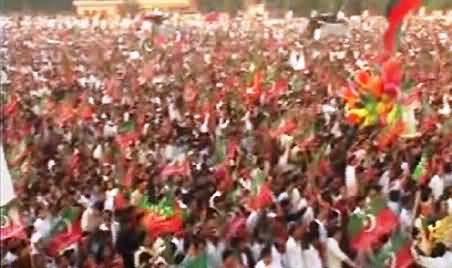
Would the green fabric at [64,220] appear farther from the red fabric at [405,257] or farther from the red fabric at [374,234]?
the red fabric at [405,257]

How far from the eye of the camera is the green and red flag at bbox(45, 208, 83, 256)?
3.09 metres

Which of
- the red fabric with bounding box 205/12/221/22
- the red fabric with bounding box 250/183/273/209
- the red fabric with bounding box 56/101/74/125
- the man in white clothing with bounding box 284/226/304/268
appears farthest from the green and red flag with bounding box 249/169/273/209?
the red fabric with bounding box 56/101/74/125

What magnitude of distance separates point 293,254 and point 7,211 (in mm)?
802

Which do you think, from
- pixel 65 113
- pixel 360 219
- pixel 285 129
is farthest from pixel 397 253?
pixel 65 113

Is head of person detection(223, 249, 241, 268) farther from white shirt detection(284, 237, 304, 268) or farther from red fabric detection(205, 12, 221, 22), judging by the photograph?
red fabric detection(205, 12, 221, 22)

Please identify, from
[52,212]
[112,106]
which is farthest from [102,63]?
[52,212]

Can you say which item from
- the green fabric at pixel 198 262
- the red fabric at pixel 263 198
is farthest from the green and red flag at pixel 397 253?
the green fabric at pixel 198 262

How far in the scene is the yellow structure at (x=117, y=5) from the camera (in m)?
3.08

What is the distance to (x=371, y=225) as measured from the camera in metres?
2.98

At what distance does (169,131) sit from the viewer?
10.3 feet

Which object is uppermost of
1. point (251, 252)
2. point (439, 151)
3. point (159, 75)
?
point (159, 75)

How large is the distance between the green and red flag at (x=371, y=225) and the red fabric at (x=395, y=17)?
1.41 ft

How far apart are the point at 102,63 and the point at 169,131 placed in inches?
10.5

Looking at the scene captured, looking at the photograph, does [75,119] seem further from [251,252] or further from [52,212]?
[251,252]
